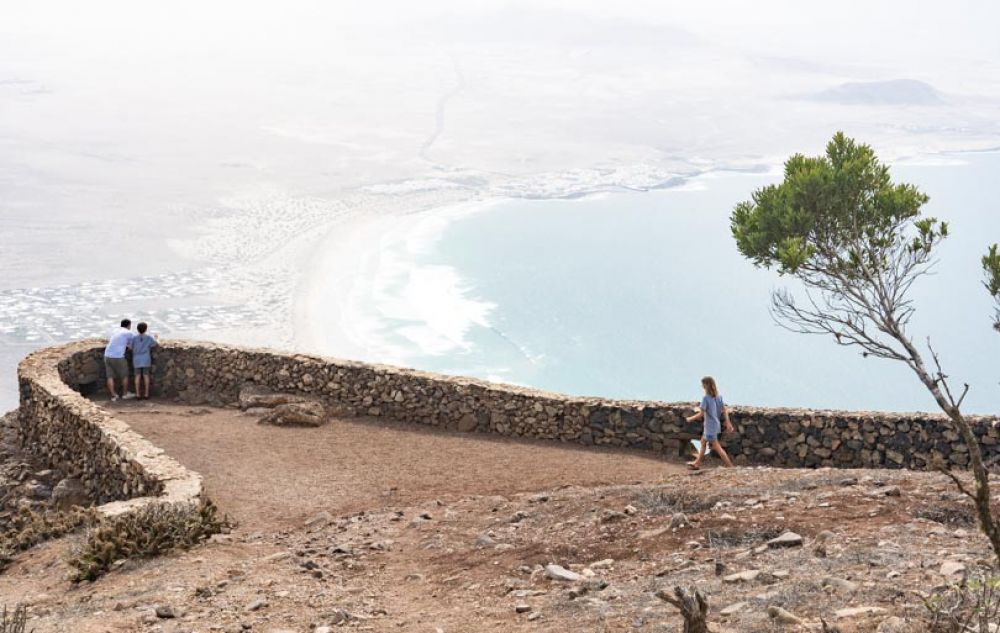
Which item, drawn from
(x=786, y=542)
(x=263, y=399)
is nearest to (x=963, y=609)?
(x=786, y=542)

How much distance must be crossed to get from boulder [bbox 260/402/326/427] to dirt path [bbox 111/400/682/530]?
19 centimetres

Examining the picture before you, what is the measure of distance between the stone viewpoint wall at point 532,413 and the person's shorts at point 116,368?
53 cm

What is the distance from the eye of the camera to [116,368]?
18.7m

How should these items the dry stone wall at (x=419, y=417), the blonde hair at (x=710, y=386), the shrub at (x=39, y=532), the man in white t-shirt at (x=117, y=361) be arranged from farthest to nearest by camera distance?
the man in white t-shirt at (x=117, y=361), the dry stone wall at (x=419, y=417), the blonde hair at (x=710, y=386), the shrub at (x=39, y=532)

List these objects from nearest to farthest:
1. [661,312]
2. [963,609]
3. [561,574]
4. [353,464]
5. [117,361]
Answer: [963,609]
[561,574]
[353,464]
[117,361]
[661,312]

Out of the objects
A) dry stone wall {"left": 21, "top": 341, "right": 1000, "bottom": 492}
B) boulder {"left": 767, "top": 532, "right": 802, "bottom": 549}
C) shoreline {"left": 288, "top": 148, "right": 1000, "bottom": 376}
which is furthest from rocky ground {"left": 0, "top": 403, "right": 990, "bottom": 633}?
shoreline {"left": 288, "top": 148, "right": 1000, "bottom": 376}

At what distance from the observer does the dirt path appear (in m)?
13.7

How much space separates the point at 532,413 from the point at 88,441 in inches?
245

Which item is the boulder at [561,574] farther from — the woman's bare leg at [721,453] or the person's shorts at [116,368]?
the person's shorts at [116,368]

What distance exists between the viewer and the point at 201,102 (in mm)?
102375

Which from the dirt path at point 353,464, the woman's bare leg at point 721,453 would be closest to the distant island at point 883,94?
the woman's bare leg at point 721,453

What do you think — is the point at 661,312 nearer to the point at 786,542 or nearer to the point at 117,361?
the point at 117,361

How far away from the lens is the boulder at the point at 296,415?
16.8 metres

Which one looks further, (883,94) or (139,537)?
(883,94)
